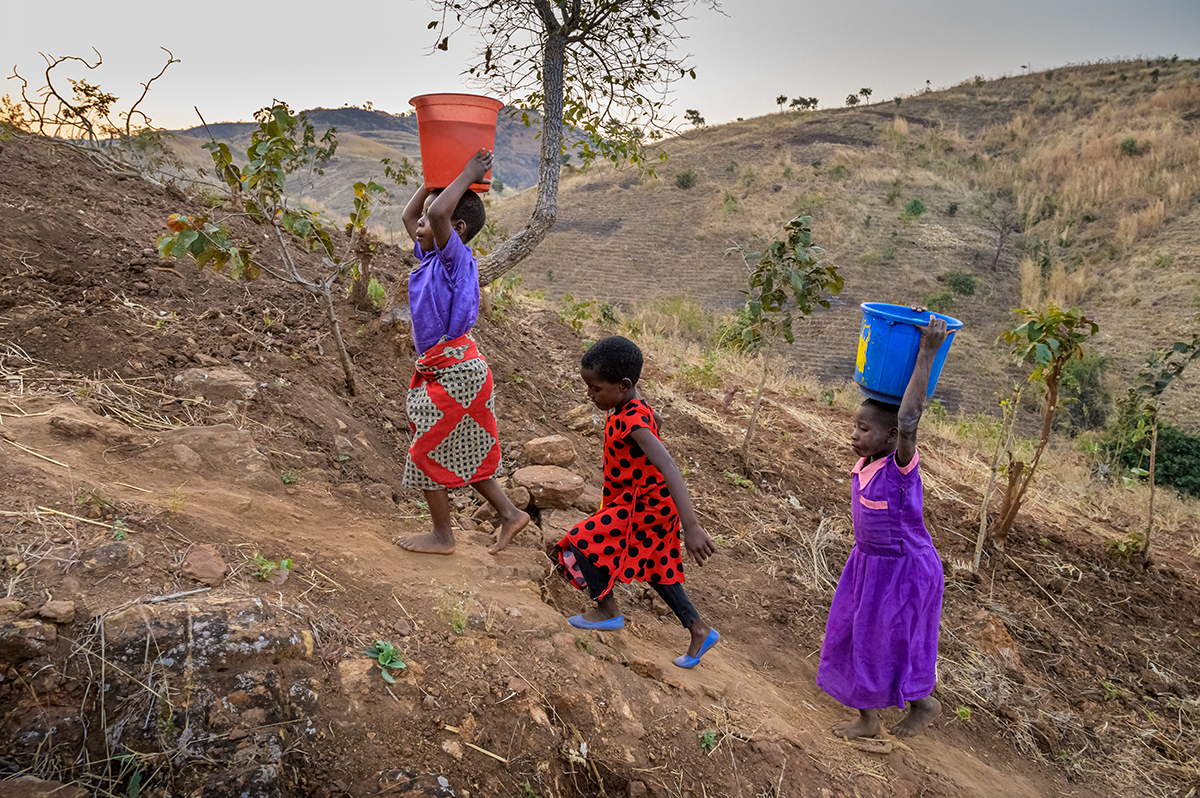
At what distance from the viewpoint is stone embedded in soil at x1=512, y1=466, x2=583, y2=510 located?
348cm

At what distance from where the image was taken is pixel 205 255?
8.64 feet

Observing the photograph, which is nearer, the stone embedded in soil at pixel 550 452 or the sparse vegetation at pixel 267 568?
the sparse vegetation at pixel 267 568

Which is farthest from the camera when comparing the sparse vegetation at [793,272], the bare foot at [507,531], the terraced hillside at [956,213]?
the terraced hillside at [956,213]

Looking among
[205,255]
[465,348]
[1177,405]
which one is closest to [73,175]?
[205,255]

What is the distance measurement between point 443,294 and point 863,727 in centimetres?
228

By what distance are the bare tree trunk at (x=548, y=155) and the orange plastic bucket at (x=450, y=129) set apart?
2.44m

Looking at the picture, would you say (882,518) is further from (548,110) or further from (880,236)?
(880,236)

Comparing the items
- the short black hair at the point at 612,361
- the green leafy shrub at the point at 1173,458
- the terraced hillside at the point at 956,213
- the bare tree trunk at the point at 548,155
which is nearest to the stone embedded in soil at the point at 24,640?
the short black hair at the point at 612,361

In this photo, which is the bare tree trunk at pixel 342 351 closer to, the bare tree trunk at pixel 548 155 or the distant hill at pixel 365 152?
the bare tree trunk at pixel 548 155

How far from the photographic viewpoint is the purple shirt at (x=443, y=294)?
7.84 ft

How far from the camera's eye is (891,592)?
2404mm

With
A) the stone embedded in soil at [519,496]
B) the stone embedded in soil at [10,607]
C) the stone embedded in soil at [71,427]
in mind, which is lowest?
the stone embedded in soil at [519,496]

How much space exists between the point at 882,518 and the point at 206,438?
2.67 metres

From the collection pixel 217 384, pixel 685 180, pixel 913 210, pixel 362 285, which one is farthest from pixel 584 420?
pixel 685 180
